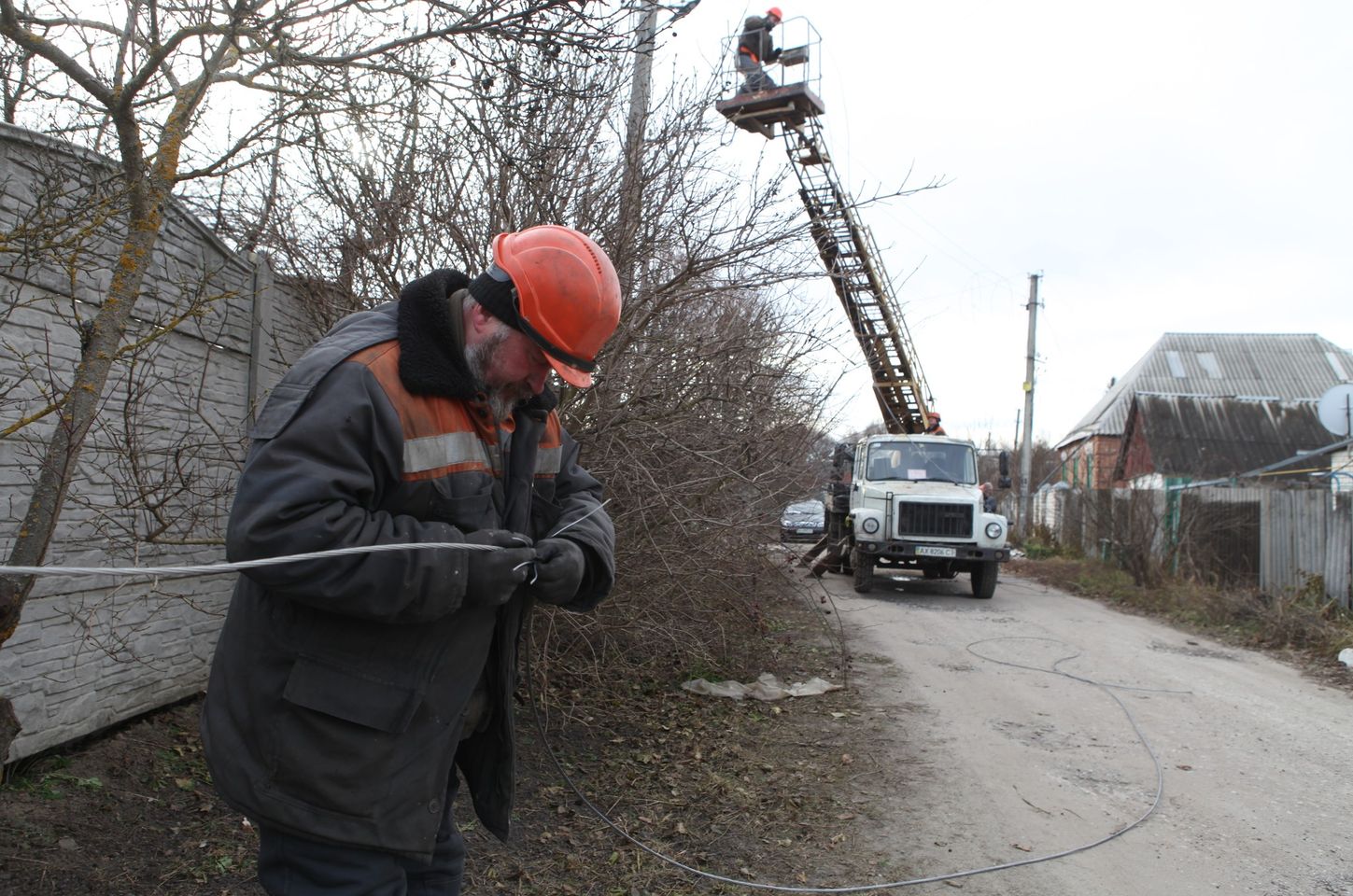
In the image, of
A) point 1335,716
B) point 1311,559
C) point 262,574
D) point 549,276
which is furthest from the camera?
point 1311,559

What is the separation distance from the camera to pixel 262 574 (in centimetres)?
164

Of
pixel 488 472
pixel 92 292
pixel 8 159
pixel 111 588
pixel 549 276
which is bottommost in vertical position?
pixel 111 588

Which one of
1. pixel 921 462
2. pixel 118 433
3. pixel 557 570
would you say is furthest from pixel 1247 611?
pixel 118 433

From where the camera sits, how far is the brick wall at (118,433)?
354 centimetres

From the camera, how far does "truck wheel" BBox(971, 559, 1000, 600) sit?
1291cm

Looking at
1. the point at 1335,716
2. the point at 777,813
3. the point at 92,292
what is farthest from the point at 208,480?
the point at 1335,716

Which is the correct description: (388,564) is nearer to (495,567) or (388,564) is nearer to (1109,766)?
(495,567)

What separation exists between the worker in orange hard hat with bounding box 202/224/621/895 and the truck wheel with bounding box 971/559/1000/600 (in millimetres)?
11807

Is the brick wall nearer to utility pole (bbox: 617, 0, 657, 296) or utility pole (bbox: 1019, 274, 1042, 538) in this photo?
utility pole (bbox: 617, 0, 657, 296)

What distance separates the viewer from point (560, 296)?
2.00 m

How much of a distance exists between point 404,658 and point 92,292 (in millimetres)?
3242

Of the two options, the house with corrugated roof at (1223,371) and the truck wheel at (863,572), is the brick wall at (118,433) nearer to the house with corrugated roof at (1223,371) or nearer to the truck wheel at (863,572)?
the truck wheel at (863,572)

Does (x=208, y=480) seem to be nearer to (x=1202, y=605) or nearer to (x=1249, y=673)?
(x=1249, y=673)

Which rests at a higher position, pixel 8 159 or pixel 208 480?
pixel 8 159
